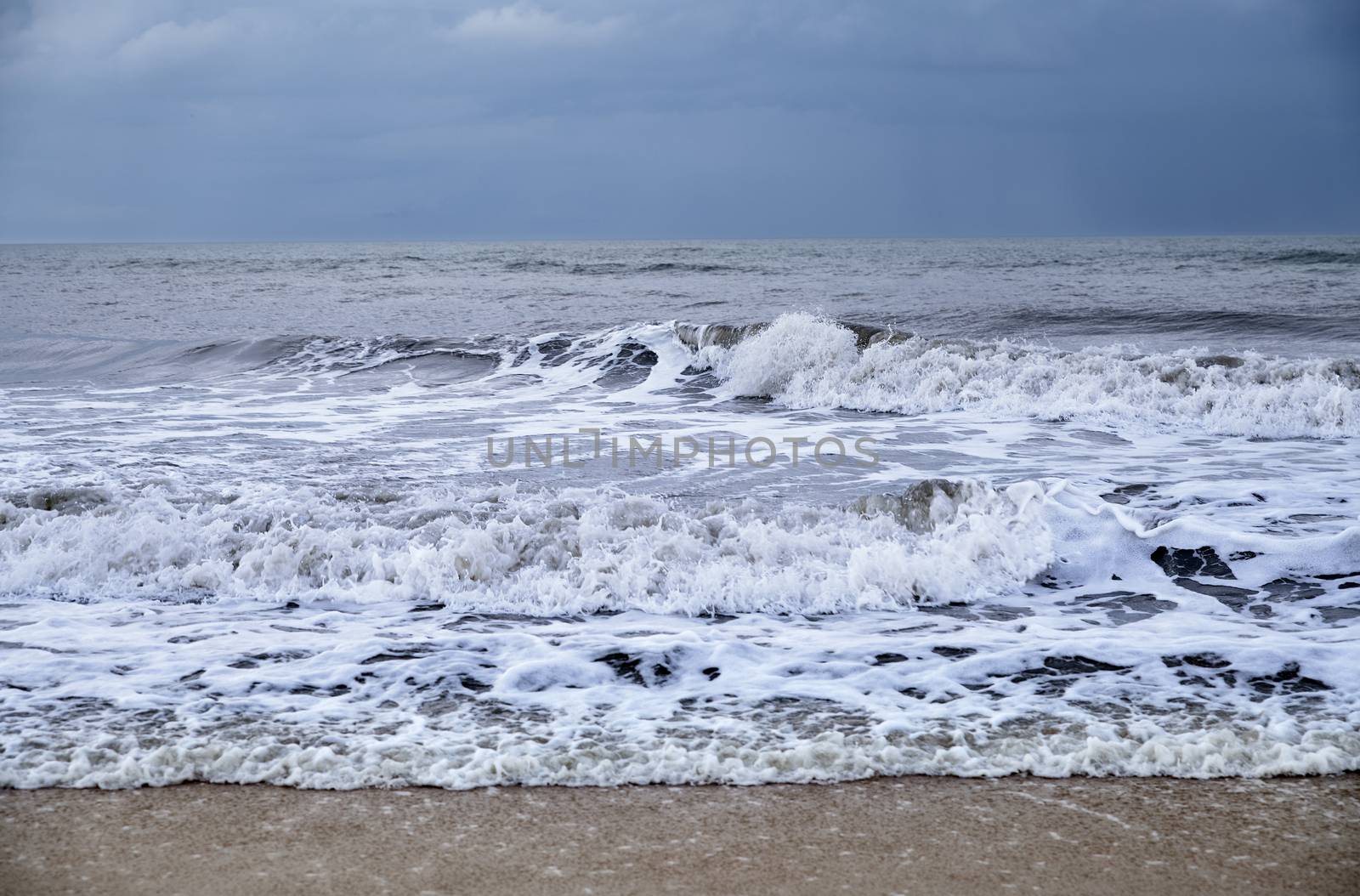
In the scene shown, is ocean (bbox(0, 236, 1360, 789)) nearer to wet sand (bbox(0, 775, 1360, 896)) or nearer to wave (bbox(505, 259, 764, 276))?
wet sand (bbox(0, 775, 1360, 896))

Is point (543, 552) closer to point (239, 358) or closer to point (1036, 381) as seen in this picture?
point (1036, 381)

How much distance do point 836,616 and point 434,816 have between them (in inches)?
91.0

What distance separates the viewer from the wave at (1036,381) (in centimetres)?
962

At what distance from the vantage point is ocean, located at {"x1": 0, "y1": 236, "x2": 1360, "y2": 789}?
327 centimetres

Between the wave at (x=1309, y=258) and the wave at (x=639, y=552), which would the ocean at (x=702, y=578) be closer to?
the wave at (x=639, y=552)

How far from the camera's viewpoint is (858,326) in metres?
14.0

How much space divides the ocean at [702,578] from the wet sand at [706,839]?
13cm

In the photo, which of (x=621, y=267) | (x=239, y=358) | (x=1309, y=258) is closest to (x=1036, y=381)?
(x=239, y=358)

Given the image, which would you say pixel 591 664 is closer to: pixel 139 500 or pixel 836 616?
pixel 836 616

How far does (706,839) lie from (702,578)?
2.29m

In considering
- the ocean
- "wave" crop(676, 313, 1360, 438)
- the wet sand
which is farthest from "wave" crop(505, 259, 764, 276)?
the wet sand

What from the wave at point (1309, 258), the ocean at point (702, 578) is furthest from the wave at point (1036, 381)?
the wave at point (1309, 258)

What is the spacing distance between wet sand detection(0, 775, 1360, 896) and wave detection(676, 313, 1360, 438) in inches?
289

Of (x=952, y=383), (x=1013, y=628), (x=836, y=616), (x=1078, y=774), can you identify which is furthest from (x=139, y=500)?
(x=952, y=383)
